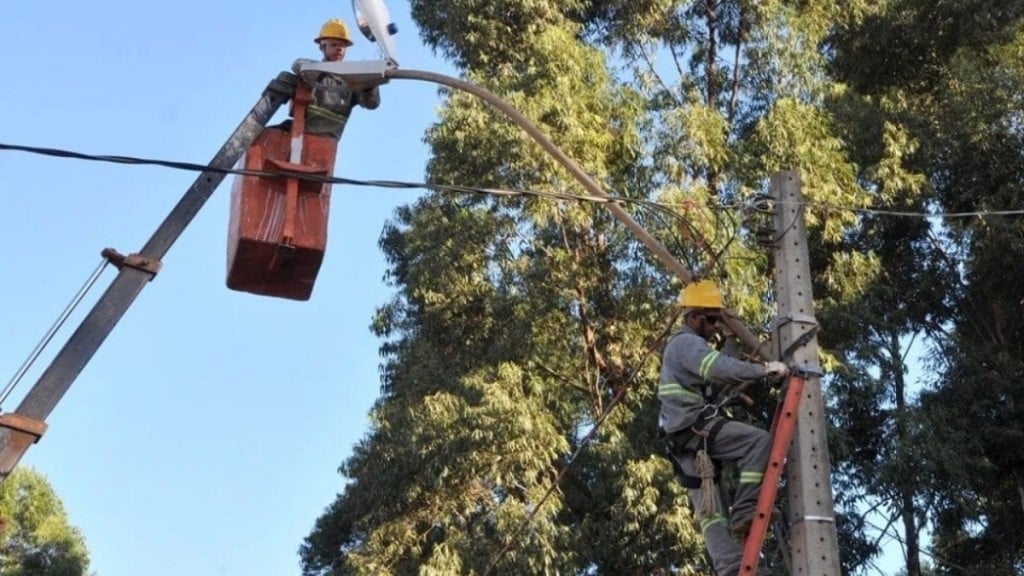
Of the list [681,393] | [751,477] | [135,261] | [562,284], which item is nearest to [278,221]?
[135,261]

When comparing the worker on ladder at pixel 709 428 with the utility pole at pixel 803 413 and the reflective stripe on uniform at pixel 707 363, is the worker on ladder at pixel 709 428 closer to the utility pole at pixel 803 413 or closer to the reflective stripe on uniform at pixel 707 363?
the reflective stripe on uniform at pixel 707 363

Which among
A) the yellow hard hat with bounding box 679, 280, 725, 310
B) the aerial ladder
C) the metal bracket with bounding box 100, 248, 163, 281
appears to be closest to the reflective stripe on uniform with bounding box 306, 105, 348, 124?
the metal bracket with bounding box 100, 248, 163, 281

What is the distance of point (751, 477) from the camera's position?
6.29 metres

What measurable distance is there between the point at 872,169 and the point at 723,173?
2.09 meters

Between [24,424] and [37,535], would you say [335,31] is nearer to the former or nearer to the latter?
[24,424]

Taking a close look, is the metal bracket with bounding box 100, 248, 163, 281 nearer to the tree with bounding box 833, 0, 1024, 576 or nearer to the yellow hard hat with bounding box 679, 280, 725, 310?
the yellow hard hat with bounding box 679, 280, 725, 310

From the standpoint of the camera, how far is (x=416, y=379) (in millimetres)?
17188

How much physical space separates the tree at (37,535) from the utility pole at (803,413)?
32481 millimetres

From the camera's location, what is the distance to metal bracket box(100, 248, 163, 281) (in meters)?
6.04

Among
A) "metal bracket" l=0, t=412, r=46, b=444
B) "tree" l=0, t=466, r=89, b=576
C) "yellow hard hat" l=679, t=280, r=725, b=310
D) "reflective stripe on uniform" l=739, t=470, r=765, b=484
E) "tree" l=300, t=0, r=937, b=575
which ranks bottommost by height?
"metal bracket" l=0, t=412, r=46, b=444

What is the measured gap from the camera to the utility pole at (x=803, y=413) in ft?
19.9

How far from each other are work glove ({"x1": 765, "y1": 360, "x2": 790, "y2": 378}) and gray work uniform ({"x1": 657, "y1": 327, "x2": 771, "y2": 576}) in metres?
0.03

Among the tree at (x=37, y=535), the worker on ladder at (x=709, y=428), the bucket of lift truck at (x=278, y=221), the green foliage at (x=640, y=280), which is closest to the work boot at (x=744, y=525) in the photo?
the worker on ladder at (x=709, y=428)

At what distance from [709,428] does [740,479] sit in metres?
0.26
